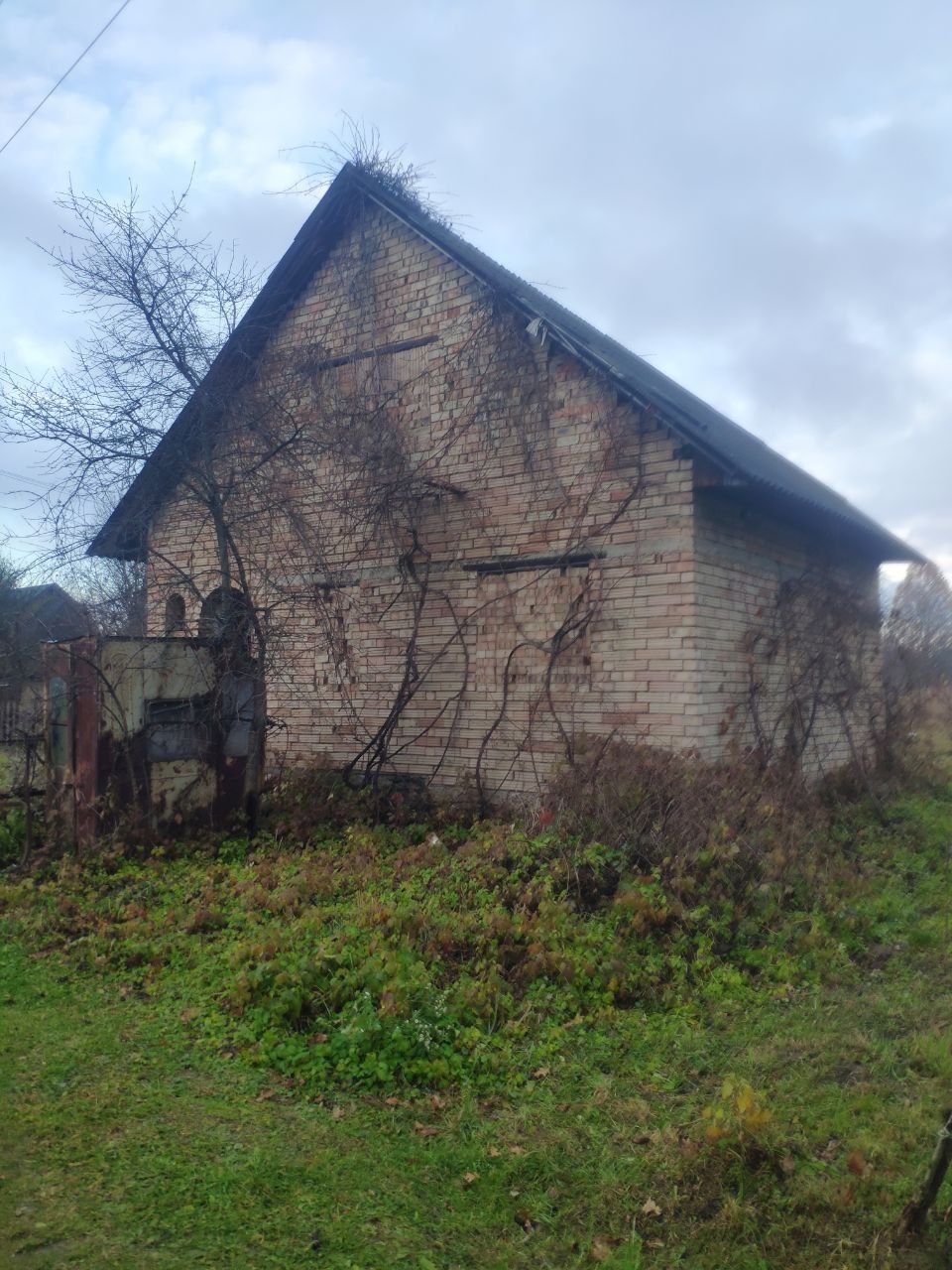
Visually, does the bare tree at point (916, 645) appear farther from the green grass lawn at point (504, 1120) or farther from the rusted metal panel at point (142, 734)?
the rusted metal panel at point (142, 734)

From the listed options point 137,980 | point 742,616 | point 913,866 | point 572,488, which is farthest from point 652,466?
point 137,980

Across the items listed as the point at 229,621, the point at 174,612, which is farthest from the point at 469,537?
the point at 174,612

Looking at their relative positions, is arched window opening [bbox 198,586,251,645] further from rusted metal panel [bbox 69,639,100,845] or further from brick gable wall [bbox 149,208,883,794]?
rusted metal panel [bbox 69,639,100,845]

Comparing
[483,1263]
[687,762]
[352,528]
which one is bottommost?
[483,1263]

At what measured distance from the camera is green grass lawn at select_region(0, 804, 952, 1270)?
365cm

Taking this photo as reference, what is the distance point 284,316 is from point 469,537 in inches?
167

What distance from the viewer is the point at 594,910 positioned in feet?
22.2

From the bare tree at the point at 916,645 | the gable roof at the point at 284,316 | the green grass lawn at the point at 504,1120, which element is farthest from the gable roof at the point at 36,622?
the bare tree at the point at 916,645

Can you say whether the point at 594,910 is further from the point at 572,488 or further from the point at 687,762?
the point at 572,488

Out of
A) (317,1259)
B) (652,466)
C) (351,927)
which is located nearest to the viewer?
(317,1259)

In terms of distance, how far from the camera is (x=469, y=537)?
34.8 ft

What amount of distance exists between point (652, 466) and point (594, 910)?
172 inches

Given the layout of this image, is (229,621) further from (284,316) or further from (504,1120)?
(504,1120)

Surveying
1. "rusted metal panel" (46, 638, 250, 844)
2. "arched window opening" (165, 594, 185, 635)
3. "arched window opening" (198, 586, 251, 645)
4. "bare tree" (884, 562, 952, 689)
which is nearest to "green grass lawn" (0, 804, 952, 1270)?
"rusted metal panel" (46, 638, 250, 844)
